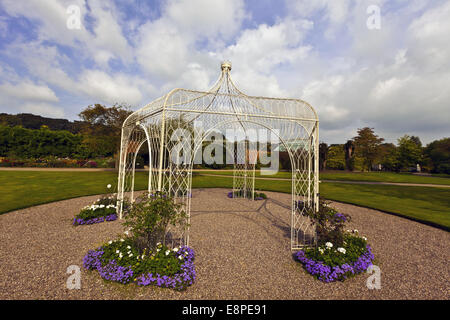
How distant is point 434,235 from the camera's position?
22.2ft

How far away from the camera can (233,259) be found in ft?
16.0

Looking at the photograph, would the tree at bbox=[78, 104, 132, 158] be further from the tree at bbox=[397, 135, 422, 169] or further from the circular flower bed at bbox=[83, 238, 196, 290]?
the tree at bbox=[397, 135, 422, 169]

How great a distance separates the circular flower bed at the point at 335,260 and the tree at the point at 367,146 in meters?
38.0

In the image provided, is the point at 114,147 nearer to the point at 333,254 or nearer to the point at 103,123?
the point at 103,123

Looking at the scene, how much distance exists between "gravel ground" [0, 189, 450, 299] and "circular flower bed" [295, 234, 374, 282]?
0.16m

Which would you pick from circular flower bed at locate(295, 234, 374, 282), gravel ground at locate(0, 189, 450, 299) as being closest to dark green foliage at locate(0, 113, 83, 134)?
gravel ground at locate(0, 189, 450, 299)

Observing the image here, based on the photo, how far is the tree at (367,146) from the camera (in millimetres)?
36156

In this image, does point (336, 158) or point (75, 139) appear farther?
point (336, 158)

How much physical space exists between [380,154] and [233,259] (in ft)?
136

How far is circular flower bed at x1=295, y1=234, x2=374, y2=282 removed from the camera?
13.4 ft

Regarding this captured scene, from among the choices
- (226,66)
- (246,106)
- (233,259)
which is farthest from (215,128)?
(233,259)
